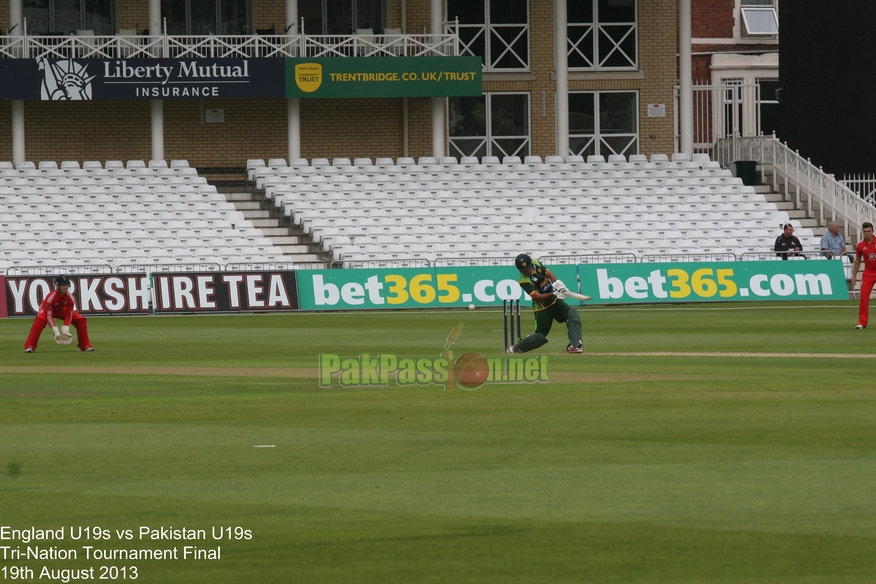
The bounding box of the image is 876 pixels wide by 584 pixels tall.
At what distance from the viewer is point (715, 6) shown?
51656mm

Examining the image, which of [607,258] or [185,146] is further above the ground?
[185,146]

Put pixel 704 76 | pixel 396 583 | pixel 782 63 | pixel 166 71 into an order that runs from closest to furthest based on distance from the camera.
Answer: pixel 396 583 → pixel 166 71 → pixel 782 63 → pixel 704 76

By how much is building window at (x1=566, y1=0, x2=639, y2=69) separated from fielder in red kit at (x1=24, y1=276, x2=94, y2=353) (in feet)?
78.9

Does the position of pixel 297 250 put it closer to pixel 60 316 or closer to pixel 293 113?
pixel 293 113

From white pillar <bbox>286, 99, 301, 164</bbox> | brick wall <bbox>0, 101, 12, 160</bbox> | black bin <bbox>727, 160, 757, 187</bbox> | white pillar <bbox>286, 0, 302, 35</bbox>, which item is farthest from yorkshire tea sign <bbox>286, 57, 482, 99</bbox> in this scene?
brick wall <bbox>0, 101, 12, 160</bbox>

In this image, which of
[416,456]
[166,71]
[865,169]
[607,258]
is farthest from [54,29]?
A: [416,456]

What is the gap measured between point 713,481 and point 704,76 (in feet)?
146

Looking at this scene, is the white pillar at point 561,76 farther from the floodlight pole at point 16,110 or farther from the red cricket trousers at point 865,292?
the red cricket trousers at point 865,292

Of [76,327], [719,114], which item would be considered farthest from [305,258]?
[719,114]

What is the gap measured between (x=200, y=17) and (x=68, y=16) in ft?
12.2

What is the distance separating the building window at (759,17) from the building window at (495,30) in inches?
584

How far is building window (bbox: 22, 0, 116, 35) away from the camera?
124 ft

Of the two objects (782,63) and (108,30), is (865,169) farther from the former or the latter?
(108,30)

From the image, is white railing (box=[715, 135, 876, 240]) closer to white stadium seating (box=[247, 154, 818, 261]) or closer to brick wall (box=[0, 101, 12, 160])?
white stadium seating (box=[247, 154, 818, 261])
